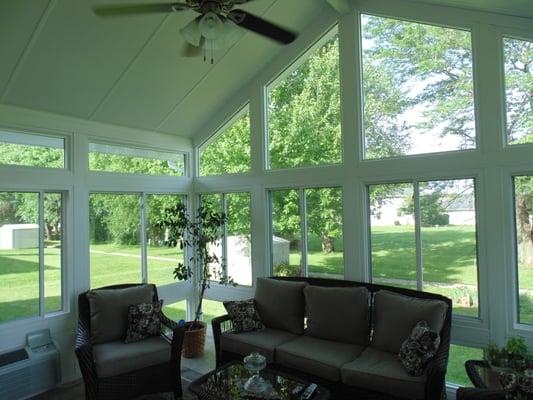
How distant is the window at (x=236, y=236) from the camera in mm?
5188

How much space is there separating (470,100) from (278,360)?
3070 millimetres

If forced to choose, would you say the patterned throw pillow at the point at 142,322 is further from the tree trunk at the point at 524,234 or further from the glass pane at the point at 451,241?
the tree trunk at the point at 524,234

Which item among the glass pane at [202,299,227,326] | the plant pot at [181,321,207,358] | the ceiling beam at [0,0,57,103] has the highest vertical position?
the ceiling beam at [0,0,57,103]

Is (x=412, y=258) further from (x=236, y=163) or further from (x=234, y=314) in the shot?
(x=236, y=163)

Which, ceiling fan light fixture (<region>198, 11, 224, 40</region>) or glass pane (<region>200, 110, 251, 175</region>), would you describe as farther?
glass pane (<region>200, 110, 251, 175</region>)

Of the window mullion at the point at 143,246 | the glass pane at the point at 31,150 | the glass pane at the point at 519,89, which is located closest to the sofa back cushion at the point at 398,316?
the glass pane at the point at 519,89

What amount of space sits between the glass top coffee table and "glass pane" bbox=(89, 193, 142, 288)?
2.26m

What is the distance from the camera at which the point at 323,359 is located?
3291 millimetres

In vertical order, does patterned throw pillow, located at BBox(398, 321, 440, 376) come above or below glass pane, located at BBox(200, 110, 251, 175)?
below

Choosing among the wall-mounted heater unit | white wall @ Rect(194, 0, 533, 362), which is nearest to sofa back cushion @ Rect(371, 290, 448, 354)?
white wall @ Rect(194, 0, 533, 362)

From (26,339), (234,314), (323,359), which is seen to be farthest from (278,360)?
(26,339)

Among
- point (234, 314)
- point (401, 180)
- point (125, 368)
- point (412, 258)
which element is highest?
point (401, 180)

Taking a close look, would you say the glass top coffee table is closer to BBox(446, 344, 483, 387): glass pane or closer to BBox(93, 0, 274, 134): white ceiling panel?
BBox(446, 344, 483, 387): glass pane

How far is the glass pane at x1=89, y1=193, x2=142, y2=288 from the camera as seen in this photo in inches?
178
